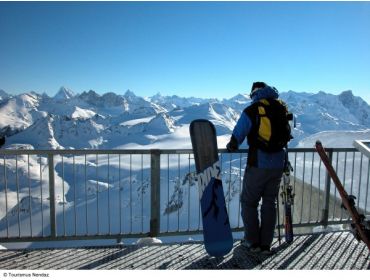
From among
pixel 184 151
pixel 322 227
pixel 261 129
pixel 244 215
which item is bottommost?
pixel 322 227

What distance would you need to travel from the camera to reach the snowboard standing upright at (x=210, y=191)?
4.21 m

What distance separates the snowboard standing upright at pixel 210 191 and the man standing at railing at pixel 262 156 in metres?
0.23

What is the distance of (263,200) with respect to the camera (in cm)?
414

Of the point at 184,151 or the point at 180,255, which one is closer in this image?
the point at 180,255

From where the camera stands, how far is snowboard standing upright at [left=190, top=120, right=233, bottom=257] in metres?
4.21

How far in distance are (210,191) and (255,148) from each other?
2.32ft

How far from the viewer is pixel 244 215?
4195mm

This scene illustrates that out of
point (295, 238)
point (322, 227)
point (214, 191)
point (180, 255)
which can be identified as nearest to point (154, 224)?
point (180, 255)

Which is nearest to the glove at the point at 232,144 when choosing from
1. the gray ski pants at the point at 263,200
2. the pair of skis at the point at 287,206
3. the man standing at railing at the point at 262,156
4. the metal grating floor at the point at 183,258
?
the man standing at railing at the point at 262,156

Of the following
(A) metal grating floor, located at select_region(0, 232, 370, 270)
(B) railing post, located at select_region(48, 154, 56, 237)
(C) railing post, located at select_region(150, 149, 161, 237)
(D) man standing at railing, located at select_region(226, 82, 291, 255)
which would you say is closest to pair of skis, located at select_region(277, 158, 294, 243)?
(A) metal grating floor, located at select_region(0, 232, 370, 270)

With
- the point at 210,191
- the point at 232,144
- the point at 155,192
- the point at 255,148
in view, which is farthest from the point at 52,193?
the point at 255,148

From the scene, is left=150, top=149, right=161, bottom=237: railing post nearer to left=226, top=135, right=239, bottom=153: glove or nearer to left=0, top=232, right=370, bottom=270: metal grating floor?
left=0, top=232, right=370, bottom=270: metal grating floor
